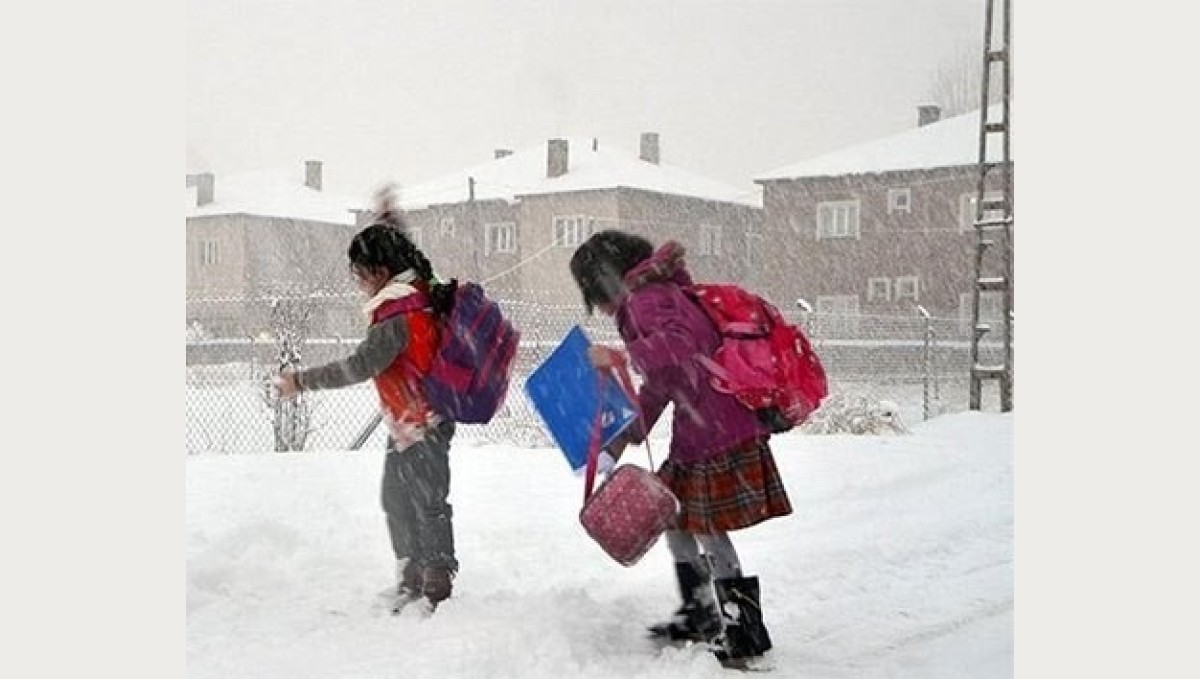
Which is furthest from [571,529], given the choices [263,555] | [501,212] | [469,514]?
[501,212]

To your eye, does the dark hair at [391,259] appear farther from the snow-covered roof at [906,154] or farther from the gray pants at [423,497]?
the snow-covered roof at [906,154]

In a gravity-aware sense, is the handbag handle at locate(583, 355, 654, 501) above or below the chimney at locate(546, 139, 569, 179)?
below

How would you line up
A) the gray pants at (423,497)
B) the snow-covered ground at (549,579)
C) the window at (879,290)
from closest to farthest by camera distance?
1. the snow-covered ground at (549,579)
2. the gray pants at (423,497)
3. the window at (879,290)

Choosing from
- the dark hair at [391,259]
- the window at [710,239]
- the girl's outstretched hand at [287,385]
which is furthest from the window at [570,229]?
the girl's outstretched hand at [287,385]

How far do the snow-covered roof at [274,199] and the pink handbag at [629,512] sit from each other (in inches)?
755

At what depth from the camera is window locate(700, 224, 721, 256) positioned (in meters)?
30.0

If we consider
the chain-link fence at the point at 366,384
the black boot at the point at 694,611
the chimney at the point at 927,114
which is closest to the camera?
the black boot at the point at 694,611

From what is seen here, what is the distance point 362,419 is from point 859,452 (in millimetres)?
5298

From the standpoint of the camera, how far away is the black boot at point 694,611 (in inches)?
170

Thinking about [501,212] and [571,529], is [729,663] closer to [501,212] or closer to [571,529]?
[571,529]

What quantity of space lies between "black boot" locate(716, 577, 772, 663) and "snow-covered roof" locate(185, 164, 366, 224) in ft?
63.6

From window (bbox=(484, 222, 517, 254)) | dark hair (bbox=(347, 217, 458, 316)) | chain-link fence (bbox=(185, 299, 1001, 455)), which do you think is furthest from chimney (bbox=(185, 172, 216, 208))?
dark hair (bbox=(347, 217, 458, 316))

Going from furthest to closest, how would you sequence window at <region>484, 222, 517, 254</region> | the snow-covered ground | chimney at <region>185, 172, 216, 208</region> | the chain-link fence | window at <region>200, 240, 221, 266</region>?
window at <region>484, 222, 517, 254</region>
chimney at <region>185, 172, 216, 208</region>
window at <region>200, 240, 221, 266</region>
the chain-link fence
the snow-covered ground

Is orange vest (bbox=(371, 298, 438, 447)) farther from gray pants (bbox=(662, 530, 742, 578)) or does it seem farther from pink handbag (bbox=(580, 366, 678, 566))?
gray pants (bbox=(662, 530, 742, 578))
